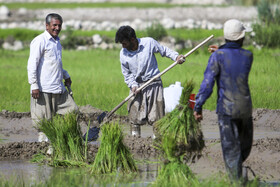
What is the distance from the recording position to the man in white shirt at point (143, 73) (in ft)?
24.9

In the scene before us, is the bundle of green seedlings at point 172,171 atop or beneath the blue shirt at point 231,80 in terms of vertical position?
beneath

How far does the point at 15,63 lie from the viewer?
732 inches

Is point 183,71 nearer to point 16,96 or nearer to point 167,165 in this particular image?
point 16,96

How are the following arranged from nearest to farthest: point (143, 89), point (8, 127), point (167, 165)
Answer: point (167, 165)
point (143, 89)
point (8, 127)

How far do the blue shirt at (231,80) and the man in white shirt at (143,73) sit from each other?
221cm

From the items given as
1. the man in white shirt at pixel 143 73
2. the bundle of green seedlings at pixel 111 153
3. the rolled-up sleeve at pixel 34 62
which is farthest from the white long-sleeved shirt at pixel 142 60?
the bundle of green seedlings at pixel 111 153

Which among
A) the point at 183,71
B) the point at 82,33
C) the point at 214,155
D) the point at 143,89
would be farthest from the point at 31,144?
the point at 82,33

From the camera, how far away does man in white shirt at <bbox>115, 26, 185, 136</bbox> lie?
7.59m

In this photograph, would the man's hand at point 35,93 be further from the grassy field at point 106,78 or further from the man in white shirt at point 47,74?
the grassy field at point 106,78

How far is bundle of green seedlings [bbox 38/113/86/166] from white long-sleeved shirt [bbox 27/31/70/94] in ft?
2.49

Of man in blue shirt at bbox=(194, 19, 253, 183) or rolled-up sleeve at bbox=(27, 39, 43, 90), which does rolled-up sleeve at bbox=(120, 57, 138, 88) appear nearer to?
rolled-up sleeve at bbox=(27, 39, 43, 90)

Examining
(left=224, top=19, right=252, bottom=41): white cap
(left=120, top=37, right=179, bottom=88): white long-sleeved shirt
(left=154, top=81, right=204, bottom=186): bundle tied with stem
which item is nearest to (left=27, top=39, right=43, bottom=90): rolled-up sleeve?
(left=120, top=37, right=179, bottom=88): white long-sleeved shirt

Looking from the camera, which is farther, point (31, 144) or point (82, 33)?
point (82, 33)

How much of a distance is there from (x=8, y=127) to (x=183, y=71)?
20.7 ft
